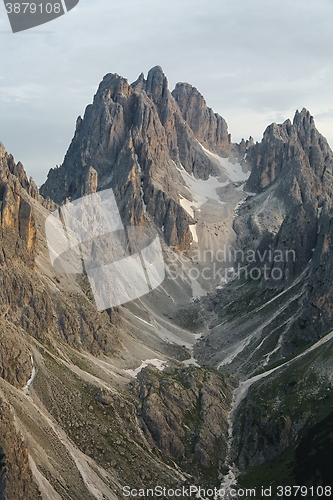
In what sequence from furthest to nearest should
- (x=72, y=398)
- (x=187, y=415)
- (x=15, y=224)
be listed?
(x=15, y=224), (x=187, y=415), (x=72, y=398)

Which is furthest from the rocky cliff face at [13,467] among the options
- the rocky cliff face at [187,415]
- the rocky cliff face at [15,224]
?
the rocky cliff face at [15,224]

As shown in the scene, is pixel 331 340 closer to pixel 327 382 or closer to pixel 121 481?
pixel 327 382

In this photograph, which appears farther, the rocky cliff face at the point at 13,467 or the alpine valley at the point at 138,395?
the alpine valley at the point at 138,395

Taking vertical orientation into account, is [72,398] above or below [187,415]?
above

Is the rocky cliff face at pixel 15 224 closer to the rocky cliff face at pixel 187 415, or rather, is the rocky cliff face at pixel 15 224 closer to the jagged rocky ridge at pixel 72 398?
the jagged rocky ridge at pixel 72 398

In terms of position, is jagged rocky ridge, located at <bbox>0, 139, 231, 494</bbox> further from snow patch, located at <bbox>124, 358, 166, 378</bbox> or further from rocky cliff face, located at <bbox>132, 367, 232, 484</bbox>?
snow patch, located at <bbox>124, 358, 166, 378</bbox>

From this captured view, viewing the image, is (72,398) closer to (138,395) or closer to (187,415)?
(138,395)

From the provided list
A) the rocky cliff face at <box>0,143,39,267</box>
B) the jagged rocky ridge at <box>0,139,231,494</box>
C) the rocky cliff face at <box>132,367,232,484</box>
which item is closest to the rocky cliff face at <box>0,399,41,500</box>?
the jagged rocky ridge at <box>0,139,231,494</box>

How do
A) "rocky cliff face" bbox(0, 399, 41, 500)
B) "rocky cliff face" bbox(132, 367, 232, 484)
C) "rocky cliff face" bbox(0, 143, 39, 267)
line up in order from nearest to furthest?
1. "rocky cliff face" bbox(0, 399, 41, 500)
2. "rocky cliff face" bbox(132, 367, 232, 484)
3. "rocky cliff face" bbox(0, 143, 39, 267)

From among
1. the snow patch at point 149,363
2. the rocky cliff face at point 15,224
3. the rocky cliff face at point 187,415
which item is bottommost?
the rocky cliff face at point 187,415

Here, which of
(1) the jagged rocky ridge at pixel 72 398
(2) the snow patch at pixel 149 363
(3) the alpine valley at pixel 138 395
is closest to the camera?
(1) the jagged rocky ridge at pixel 72 398

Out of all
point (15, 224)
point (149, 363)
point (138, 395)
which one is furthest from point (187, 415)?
point (15, 224)
